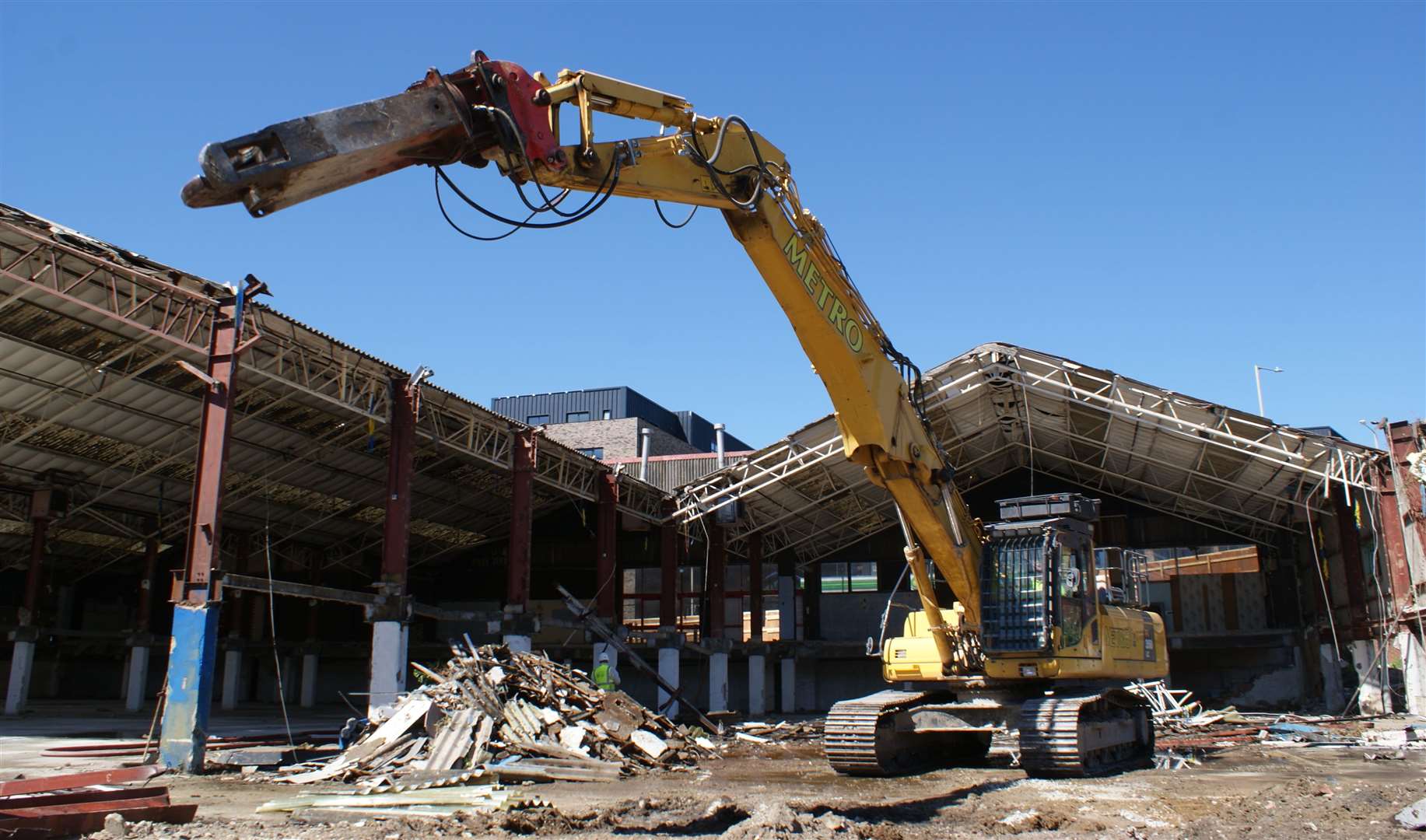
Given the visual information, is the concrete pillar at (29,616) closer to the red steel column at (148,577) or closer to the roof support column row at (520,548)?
the red steel column at (148,577)

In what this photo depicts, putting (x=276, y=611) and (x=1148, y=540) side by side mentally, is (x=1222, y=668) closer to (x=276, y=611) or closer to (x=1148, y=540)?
(x=1148, y=540)

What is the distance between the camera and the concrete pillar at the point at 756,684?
33.8 m

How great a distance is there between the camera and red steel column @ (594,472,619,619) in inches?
1126

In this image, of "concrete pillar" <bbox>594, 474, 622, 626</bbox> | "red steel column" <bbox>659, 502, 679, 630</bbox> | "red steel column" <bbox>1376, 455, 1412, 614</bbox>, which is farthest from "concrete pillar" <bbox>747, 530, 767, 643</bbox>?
"red steel column" <bbox>1376, 455, 1412, 614</bbox>

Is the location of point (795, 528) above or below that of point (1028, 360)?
below

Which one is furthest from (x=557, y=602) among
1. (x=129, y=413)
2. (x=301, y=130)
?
(x=301, y=130)

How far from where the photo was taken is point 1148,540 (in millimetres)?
36438

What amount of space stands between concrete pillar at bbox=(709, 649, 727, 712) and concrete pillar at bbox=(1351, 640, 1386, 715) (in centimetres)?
1689

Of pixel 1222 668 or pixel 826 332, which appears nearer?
pixel 826 332

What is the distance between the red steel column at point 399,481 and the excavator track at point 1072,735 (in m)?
12.0

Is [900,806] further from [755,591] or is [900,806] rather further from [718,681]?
[755,591]

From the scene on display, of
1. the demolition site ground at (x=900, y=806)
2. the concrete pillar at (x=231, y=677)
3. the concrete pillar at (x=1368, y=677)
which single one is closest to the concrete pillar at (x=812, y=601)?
the concrete pillar at (x=1368, y=677)

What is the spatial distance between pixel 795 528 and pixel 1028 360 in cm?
1196

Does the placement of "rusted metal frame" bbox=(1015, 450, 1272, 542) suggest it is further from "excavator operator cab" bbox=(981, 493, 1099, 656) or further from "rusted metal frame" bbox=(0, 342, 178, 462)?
"rusted metal frame" bbox=(0, 342, 178, 462)
